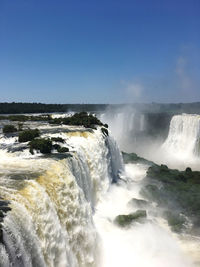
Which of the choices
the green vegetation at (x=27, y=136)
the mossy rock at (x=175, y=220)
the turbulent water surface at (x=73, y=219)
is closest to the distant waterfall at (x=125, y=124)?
the turbulent water surface at (x=73, y=219)

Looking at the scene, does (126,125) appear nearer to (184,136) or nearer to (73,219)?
(184,136)

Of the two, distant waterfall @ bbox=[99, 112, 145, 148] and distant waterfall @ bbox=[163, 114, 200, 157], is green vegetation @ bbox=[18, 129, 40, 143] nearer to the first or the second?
distant waterfall @ bbox=[163, 114, 200, 157]

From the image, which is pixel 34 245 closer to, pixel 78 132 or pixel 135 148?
pixel 78 132

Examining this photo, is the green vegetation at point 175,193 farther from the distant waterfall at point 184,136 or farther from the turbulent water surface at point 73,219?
the distant waterfall at point 184,136

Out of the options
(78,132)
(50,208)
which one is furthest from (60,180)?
(78,132)

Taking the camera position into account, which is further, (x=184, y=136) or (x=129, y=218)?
(x=184, y=136)

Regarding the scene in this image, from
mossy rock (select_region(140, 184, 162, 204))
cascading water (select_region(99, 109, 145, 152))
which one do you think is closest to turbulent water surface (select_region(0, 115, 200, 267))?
mossy rock (select_region(140, 184, 162, 204))

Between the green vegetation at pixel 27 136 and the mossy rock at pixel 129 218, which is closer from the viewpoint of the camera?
the mossy rock at pixel 129 218

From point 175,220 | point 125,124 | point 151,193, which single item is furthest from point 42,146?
point 125,124
